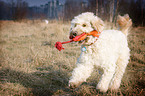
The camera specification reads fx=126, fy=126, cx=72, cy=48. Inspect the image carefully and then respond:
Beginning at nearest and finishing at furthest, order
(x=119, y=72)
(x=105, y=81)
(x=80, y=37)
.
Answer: (x=80, y=37) < (x=105, y=81) < (x=119, y=72)

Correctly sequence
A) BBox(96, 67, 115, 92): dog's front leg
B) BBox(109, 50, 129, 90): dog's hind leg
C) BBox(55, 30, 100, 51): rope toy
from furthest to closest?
1. BBox(109, 50, 129, 90): dog's hind leg
2. BBox(96, 67, 115, 92): dog's front leg
3. BBox(55, 30, 100, 51): rope toy

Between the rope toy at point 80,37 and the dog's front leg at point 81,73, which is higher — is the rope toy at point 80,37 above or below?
above

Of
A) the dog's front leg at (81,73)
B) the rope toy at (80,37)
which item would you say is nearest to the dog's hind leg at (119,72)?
the dog's front leg at (81,73)

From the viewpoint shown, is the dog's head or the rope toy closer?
the rope toy

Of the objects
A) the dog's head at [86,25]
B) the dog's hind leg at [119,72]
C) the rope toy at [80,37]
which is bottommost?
the dog's hind leg at [119,72]

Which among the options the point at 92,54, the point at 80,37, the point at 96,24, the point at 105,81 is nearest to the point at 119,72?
the point at 105,81

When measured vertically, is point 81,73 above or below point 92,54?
below

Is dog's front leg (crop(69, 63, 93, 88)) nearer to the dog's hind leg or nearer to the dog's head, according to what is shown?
the dog's head

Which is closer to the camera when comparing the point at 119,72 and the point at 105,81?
the point at 105,81

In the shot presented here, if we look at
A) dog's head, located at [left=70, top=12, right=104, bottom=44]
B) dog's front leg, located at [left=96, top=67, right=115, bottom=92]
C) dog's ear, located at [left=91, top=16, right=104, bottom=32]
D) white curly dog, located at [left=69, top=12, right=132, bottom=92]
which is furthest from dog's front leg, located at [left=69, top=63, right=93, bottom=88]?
dog's ear, located at [left=91, top=16, right=104, bottom=32]

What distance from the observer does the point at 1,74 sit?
11.3 ft

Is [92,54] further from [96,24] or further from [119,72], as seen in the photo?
[119,72]

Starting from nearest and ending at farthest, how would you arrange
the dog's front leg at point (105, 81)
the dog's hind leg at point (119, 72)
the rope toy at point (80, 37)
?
the rope toy at point (80, 37) < the dog's front leg at point (105, 81) < the dog's hind leg at point (119, 72)

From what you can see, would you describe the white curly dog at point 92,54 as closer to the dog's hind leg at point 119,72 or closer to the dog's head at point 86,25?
the dog's head at point 86,25
